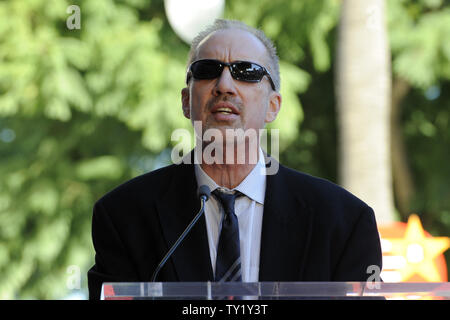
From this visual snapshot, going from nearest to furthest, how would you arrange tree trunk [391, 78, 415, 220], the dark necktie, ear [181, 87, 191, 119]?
1. the dark necktie
2. ear [181, 87, 191, 119]
3. tree trunk [391, 78, 415, 220]

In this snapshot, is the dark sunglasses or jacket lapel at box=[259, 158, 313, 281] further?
the dark sunglasses

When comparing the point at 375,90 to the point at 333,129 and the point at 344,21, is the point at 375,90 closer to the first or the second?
the point at 344,21

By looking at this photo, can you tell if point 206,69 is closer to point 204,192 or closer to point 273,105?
point 273,105

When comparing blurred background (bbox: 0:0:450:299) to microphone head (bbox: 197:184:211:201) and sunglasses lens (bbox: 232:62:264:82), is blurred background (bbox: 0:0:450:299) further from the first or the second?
microphone head (bbox: 197:184:211:201)

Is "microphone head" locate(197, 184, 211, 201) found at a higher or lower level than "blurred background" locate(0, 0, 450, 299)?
lower

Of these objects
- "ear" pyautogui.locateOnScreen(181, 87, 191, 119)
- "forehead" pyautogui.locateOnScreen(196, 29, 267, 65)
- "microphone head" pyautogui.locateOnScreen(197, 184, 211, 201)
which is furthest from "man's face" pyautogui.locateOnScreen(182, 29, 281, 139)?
"microphone head" pyautogui.locateOnScreen(197, 184, 211, 201)

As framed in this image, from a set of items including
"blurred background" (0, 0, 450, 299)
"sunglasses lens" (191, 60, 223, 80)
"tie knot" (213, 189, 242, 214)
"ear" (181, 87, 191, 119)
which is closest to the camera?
"tie knot" (213, 189, 242, 214)

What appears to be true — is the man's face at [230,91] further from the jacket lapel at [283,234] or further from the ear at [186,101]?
the jacket lapel at [283,234]

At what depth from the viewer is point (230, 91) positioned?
8.70 feet

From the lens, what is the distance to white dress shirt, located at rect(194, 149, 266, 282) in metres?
2.52

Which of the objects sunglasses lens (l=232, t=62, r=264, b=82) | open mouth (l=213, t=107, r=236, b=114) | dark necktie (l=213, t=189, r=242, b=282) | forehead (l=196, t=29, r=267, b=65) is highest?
forehead (l=196, t=29, r=267, b=65)

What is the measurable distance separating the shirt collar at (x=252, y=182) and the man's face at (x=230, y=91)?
14 cm

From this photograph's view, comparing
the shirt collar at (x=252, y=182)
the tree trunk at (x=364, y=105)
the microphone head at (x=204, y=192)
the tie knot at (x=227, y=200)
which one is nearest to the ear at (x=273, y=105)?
the shirt collar at (x=252, y=182)

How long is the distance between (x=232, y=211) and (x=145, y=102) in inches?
179
